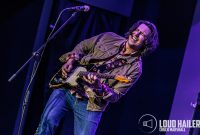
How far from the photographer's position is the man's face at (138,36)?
10.7 ft

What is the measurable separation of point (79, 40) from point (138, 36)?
1.26 meters

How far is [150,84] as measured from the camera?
455 centimetres

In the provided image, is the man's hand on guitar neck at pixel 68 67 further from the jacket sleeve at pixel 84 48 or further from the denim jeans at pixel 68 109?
the denim jeans at pixel 68 109

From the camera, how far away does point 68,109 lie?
339 cm

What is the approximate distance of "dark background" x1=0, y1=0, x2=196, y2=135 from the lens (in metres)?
4.34

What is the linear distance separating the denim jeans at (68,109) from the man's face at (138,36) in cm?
64

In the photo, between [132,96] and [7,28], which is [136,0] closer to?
[132,96]

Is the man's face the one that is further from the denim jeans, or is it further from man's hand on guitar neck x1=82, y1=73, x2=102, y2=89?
the denim jeans

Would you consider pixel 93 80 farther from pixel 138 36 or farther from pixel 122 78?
pixel 138 36

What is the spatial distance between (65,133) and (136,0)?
1821mm

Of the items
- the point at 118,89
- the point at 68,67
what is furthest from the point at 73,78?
the point at 118,89

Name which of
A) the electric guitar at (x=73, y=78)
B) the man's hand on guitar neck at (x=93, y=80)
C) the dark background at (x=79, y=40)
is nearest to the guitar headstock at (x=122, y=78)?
the electric guitar at (x=73, y=78)

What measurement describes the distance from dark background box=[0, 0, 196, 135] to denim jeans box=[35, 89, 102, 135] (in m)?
1.05

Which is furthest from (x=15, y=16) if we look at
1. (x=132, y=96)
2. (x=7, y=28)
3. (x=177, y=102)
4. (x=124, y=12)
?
(x=177, y=102)
